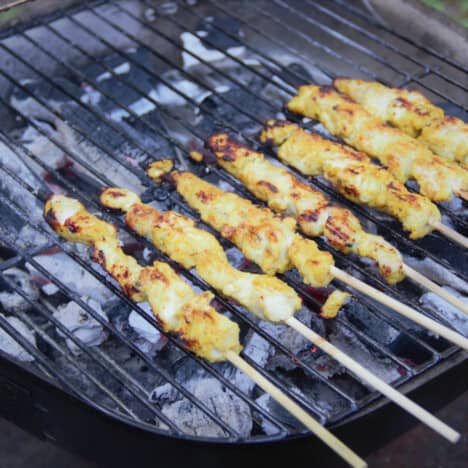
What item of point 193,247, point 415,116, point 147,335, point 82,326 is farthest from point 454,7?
point 82,326

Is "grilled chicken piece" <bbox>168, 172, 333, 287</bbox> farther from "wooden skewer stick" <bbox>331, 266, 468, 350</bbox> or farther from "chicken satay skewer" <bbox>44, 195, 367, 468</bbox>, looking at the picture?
"chicken satay skewer" <bbox>44, 195, 367, 468</bbox>

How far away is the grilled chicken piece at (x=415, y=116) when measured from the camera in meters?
2.99

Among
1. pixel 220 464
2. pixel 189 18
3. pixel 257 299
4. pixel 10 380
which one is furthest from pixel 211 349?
pixel 189 18

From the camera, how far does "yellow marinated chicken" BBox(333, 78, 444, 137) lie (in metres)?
3.12

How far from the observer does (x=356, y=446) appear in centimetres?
237

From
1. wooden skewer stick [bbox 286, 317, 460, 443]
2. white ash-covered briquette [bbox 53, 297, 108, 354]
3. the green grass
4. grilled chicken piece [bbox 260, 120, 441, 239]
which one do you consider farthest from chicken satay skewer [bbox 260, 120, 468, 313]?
the green grass

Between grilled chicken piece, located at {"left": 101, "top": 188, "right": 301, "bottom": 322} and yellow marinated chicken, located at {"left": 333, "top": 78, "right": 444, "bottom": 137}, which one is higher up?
yellow marinated chicken, located at {"left": 333, "top": 78, "right": 444, "bottom": 137}

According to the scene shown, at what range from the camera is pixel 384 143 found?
2.97m

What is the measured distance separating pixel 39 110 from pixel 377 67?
230 centimetres

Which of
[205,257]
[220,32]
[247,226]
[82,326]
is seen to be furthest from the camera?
[220,32]

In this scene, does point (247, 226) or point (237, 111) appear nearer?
point (247, 226)

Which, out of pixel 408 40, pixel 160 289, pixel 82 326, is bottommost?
pixel 82 326

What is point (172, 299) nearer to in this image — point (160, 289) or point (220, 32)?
point (160, 289)

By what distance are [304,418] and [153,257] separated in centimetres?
131
